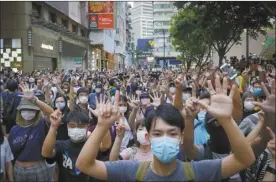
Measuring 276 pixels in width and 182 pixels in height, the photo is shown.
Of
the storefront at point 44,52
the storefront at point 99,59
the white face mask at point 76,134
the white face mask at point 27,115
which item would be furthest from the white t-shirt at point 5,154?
the storefront at point 99,59

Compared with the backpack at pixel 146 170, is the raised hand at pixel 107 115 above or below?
above

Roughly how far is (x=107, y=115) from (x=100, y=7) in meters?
42.6

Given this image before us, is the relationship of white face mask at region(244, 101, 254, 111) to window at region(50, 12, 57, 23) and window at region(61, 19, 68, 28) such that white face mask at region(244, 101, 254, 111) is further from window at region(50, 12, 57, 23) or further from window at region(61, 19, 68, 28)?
window at region(61, 19, 68, 28)

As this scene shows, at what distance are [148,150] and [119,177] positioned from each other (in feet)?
4.80

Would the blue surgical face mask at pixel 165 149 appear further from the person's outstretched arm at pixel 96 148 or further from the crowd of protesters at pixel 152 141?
the person's outstretched arm at pixel 96 148

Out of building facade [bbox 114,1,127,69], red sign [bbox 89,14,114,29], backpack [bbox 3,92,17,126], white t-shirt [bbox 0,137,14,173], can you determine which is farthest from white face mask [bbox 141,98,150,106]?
building facade [bbox 114,1,127,69]

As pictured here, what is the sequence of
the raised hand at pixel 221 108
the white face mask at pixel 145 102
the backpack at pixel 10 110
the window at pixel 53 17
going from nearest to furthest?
the raised hand at pixel 221 108 < the white face mask at pixel 145 102 < the backpack at pixel 10 110 < the window at pixel 53 17

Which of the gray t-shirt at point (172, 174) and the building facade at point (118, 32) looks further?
the building facade at point (118, 32)

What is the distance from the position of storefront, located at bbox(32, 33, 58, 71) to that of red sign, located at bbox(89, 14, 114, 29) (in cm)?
1140

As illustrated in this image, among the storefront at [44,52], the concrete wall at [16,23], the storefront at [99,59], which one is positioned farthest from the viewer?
the storefront at [99,59]

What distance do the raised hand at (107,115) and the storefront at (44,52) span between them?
25.4 meters

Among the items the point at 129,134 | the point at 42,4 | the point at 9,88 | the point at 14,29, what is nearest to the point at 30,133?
the point at 129,134

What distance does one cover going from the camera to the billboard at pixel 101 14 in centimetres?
4203

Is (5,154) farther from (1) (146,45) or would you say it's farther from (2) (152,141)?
(1) (146,45)
